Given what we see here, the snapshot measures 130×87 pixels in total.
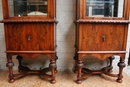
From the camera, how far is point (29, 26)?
61.7 inches

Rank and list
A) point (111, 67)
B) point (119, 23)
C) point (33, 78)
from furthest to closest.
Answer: point (111, 67)
point (33, 78)
point (119, 23)

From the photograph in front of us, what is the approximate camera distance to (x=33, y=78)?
1868 mm

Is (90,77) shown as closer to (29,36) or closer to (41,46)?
(41,46)

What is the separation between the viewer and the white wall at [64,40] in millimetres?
1998

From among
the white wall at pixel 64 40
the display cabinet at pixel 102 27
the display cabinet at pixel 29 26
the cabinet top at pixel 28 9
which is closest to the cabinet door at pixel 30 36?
the display cabinet at pixel 29 26

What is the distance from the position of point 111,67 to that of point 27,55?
49.8 inches

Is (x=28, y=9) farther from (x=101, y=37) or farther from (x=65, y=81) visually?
(x=65, y=81)

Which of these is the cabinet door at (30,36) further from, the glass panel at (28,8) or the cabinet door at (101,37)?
the cabinet door at (101,37)

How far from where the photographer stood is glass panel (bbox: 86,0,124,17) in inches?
61.5

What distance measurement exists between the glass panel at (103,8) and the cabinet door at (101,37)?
0.45ft

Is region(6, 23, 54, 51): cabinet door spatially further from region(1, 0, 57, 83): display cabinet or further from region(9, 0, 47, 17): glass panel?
region(9, 0, 47, 17): glass panel

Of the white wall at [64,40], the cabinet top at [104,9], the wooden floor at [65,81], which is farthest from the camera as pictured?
the white wall at [64,40]

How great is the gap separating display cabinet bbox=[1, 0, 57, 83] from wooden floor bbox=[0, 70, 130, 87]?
0.36 m

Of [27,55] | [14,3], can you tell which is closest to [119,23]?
[27,55]
